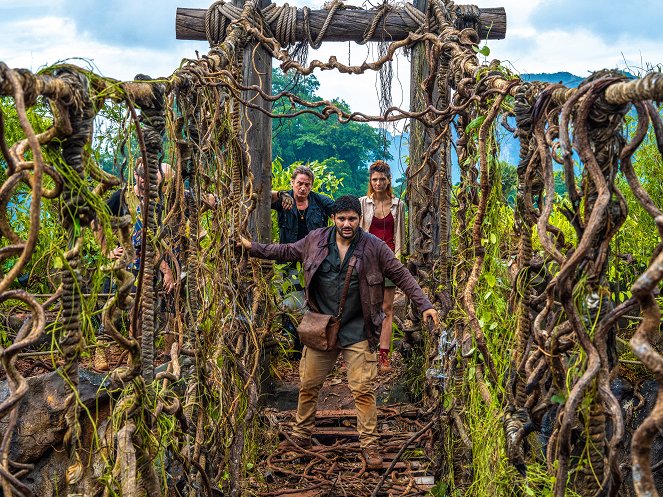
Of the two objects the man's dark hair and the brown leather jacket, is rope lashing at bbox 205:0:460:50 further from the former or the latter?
the brown leather jacket

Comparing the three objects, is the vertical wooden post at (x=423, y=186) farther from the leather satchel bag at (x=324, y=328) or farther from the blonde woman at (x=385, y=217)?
the leather satchel bag at (x=324, y=328)

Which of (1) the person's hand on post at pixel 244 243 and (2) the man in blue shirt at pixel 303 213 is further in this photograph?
(2) the man in blue shirt at pixel 303 213

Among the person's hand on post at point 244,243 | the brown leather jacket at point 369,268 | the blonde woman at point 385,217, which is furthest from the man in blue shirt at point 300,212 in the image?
the person's hand on post at point 244,243

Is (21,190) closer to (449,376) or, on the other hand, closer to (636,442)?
(449,376)

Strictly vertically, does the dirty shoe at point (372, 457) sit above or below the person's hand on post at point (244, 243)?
below

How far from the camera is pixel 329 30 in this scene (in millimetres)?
5879

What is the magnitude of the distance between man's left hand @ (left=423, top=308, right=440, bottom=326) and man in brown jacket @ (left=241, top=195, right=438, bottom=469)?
0.24ft

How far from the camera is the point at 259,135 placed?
5.97 metres

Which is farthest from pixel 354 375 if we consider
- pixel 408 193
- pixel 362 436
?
pixel 408 193

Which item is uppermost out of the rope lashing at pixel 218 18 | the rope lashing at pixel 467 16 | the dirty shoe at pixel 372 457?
the rope lashing at pixel 467 16

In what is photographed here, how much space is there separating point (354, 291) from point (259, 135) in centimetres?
162

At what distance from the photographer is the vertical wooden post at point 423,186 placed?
19.3 ft

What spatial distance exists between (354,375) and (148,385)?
2.81 m

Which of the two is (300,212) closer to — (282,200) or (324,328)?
(282,200)
